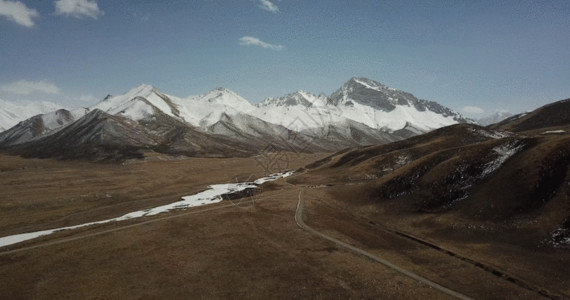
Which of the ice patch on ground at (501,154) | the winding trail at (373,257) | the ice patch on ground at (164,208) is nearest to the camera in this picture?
the winding trail at (373,257)

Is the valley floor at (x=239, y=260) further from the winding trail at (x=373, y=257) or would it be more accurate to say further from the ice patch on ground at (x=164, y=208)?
the ice patch on ground at (x=164, y=208)

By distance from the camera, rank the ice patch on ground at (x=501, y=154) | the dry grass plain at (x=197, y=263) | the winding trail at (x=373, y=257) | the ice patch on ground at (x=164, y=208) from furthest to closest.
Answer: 1. the ice patch on ground at (x=501, y=154)
2. the ice patch on ground at (x=164, y=208)
3. the dry grass plain at (x=197, y=263)
4. the winding trail at (x=373, y=257)

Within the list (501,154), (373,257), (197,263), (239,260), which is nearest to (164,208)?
(197,263)

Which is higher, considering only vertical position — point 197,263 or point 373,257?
Answer: point 197,263

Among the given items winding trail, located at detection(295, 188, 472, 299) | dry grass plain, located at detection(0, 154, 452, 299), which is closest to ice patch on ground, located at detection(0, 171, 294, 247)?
dry grass plain, located at detection(0, 154, 452, 299)

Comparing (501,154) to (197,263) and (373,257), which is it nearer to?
(373,257)

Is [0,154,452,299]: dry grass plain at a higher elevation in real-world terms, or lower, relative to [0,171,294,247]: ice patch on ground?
lower

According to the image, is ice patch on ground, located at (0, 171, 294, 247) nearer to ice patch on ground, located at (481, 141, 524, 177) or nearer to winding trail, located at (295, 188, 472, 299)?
winding trail, located at (295, 188, 472, 299)

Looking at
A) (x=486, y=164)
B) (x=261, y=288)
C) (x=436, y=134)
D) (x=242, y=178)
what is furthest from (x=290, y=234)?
(x=436, y=134)

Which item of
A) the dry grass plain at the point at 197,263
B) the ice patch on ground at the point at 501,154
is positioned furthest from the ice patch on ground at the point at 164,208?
the ice patch on ground at the point at 501,154

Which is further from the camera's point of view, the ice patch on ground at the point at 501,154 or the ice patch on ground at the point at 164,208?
→ the ice patch on ground at the point at 501,154

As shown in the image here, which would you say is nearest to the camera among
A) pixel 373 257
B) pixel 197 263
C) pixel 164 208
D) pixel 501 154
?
pixel 197 263

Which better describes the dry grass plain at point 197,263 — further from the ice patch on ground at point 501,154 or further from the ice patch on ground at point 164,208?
the ice patch on ground at point 501,154

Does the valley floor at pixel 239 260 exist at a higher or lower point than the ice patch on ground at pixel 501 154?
lower
